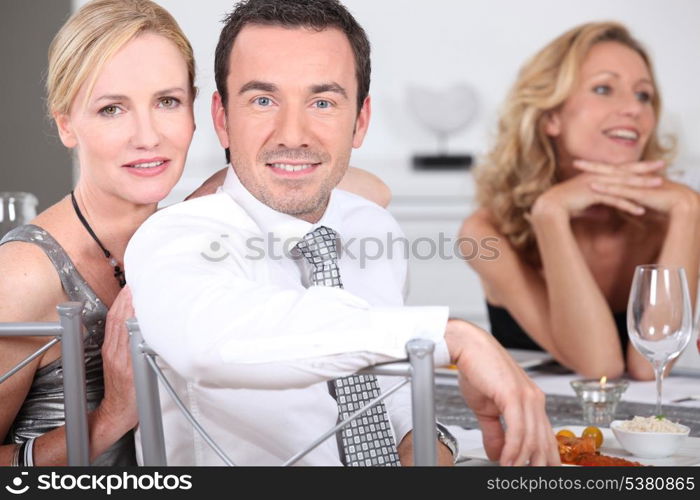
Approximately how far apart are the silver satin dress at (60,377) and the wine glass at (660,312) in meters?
0.66

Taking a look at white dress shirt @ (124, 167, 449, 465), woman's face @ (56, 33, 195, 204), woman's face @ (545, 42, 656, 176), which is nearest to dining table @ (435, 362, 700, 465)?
white dress shirt @ (124, 167, 449, 465)

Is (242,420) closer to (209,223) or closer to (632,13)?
(209,223)

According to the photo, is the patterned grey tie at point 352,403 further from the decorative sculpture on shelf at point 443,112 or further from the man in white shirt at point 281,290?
the decorative sculpture on shelf at point 443,112

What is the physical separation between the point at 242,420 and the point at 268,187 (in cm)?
25

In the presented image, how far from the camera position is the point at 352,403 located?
1.01 metres

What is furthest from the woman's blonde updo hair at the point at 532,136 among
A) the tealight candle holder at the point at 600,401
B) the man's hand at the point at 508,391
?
the man's hand at the point at 508,391

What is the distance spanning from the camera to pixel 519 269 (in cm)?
201

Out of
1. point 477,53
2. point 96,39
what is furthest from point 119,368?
point 477,53

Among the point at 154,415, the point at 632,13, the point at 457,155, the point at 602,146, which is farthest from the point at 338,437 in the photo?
the point at 632,13

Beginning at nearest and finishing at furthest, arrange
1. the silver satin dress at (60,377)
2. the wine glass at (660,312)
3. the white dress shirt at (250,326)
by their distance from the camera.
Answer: the white dress shirt at (250,326), the silver satin dress at (60,377), the wine glass at (660,312)

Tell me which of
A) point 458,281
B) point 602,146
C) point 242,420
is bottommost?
point 458,281

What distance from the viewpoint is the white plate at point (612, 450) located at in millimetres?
1047

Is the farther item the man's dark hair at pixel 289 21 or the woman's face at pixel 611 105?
the woman's face at pixel 611 105

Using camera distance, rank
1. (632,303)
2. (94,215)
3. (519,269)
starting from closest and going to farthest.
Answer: (94,215), (632,303), (519,269)
